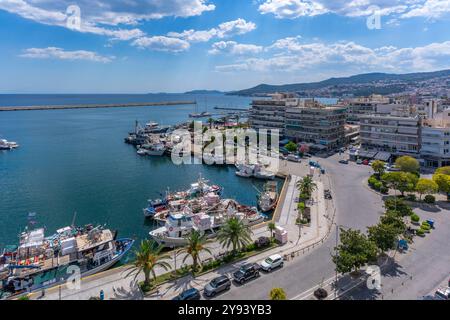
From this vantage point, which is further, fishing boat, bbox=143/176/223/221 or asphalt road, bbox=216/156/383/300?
fishing boat, bbox=143/176/223/221

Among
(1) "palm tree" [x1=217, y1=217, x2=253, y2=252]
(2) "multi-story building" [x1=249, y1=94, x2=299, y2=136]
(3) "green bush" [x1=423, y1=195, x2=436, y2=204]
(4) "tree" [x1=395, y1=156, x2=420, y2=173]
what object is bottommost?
(3) "green bush" [x1=423, y1=195, x2=436, y2=204]

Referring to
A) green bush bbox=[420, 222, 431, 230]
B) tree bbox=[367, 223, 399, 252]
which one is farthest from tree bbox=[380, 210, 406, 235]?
green bush bbox=[420, 222, 431, 230]

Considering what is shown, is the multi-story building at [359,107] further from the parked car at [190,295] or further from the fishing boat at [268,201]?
the parked car at [190,295]

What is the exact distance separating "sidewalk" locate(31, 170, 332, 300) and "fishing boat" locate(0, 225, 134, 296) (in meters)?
4.27

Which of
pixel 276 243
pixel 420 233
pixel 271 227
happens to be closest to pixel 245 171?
pixel 271 227

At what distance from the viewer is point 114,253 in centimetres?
3331

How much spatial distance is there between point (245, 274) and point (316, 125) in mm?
65815

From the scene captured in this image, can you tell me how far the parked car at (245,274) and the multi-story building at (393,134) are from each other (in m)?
56.5

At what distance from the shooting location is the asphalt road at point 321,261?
2419 centimetres

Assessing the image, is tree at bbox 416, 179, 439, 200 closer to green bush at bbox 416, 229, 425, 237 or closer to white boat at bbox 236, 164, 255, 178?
green bush at bbox 416, 229, 425, 237

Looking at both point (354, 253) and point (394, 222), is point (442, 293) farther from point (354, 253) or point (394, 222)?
point (394, 222)

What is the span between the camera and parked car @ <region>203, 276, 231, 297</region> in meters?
23.4

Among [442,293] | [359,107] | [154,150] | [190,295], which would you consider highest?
[359,107]

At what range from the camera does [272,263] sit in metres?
27.2
